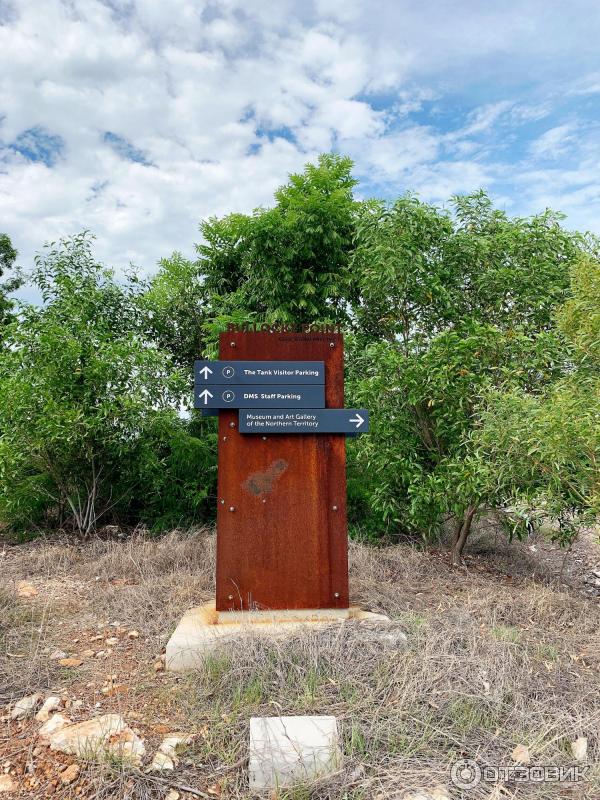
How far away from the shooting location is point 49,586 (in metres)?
5.70

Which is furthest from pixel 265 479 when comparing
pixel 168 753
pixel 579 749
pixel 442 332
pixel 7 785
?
pixel 442 332

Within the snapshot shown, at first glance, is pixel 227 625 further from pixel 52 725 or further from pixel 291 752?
pixel 291 752

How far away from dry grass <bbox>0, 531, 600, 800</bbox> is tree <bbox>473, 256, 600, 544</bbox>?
930mm

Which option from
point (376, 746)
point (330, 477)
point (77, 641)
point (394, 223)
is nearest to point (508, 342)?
point (394, 223)

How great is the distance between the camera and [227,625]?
4.19 meters

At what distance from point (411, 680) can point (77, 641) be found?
2.50m

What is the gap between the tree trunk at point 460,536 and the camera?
6559 mm

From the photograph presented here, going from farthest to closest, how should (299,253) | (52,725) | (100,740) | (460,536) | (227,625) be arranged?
(299,253) < (460,536) < (227,625) < (52,725) < (100,740)

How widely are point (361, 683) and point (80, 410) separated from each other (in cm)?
494

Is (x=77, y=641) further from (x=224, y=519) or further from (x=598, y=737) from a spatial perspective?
(x=598, y=737)

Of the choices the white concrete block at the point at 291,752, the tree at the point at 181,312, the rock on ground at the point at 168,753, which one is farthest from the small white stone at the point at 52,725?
the tree at the point at 181,312

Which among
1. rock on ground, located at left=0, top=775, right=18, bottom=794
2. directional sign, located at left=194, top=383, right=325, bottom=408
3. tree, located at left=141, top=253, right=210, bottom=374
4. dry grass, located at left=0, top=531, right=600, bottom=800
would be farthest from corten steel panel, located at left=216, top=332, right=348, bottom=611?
tree, located at left=141, top=253, right=210, bottom=374
